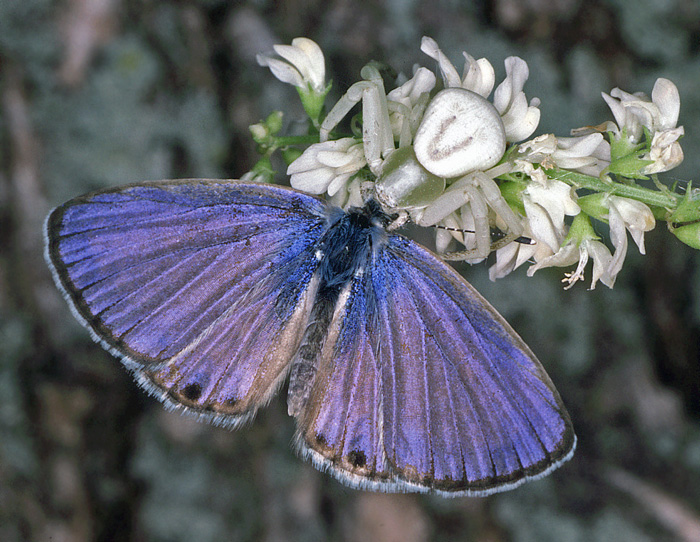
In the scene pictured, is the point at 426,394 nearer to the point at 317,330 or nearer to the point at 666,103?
the point at 317,330

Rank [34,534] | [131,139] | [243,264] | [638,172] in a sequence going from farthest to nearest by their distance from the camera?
[131,139]
[34,534]
[243,264]
[638,172]

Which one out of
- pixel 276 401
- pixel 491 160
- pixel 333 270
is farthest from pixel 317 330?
pixel 276 401

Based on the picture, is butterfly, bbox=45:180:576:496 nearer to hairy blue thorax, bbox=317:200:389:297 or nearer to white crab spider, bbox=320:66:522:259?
hairy blue thorax, bbox=317:200:389:297

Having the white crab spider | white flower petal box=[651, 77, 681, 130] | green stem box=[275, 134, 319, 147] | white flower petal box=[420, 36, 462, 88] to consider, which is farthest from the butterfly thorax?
white flower petal box=[651, 77, 681, 130]

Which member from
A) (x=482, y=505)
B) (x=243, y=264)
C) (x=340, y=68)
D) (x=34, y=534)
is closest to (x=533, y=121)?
(x=243, y=264)

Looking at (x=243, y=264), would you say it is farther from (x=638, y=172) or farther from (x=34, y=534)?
(x=34, y=534)

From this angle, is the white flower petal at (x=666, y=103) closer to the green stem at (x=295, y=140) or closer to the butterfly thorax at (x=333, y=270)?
the butterfly thorax at (x=333, y=270)

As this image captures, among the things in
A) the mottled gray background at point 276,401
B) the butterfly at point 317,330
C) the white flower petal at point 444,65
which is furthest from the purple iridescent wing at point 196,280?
the mottled gray background at point 276,401
